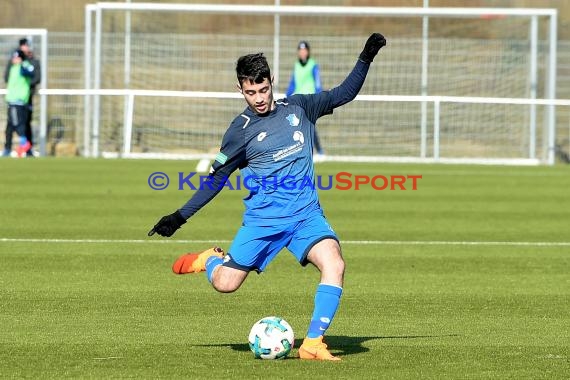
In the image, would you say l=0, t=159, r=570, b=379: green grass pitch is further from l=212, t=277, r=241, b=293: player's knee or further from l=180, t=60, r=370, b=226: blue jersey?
l=180, t=60, r=370, b=226: blue jersey

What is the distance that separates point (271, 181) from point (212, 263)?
2.43 feet

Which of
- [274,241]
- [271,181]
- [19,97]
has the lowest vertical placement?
[274,241]

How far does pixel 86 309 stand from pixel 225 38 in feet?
64.0

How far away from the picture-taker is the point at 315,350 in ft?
24.2

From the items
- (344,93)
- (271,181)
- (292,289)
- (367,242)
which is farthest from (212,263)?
(367,242)

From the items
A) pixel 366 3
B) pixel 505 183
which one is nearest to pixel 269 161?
pixel 505 183

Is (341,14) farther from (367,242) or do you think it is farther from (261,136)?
(261,136)

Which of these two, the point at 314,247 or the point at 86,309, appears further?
the point at 86,309

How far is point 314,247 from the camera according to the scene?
7.60m

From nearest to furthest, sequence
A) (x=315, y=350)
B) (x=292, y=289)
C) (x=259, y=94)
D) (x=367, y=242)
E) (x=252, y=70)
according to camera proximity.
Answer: (x=315, y=350) → (x=252, y=70) → (x=259, y=94) → (x=292, y=289) → (x=367, y=242)

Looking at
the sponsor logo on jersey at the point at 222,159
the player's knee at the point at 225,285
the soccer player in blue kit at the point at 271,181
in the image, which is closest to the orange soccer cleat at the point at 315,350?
the soccer player in blue kit at the point at 271,181

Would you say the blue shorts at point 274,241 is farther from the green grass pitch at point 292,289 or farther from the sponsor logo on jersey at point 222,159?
the green grass pitch at point 292,289

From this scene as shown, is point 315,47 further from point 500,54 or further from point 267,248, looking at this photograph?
point 267,248

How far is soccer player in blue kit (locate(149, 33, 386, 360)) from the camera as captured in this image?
764 cm
